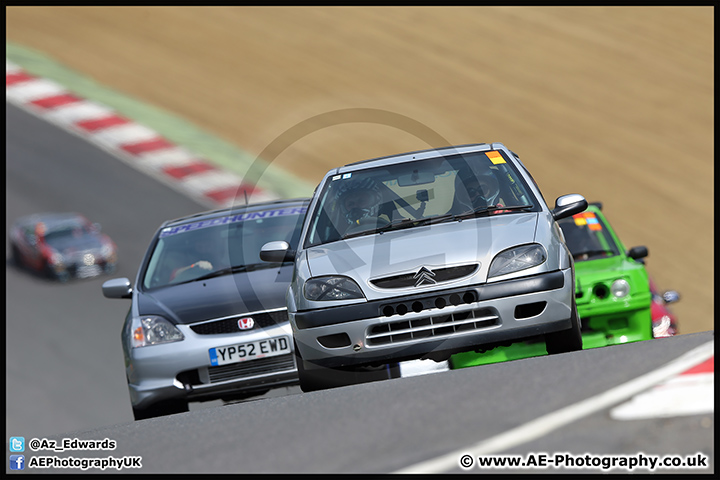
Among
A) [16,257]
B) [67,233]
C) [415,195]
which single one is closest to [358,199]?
[415,195]

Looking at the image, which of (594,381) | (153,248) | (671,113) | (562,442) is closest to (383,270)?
(594,381)

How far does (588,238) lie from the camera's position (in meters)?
9.76

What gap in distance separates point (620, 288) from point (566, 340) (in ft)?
7.55

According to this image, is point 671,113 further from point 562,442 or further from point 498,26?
point 562,442

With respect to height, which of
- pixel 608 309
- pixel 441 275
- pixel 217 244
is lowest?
pixel 608 309

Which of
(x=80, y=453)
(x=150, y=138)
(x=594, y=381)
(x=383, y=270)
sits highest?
(x=150, y=138)

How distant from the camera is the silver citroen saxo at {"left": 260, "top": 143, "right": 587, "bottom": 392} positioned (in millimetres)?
6207

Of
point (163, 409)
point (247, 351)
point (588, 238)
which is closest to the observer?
point (247, 351)

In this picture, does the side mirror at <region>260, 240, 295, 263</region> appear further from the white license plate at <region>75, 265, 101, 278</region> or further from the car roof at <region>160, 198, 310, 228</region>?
the white license plate at <region>75, 265, 101, 278</region>

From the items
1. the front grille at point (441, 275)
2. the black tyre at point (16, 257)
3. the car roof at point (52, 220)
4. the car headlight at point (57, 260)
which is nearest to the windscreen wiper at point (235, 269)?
the front grille at point (441, 275)

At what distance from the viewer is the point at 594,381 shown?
5.53 meters

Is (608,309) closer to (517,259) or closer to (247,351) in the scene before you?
(517,259)

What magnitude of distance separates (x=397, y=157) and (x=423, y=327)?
1.91m

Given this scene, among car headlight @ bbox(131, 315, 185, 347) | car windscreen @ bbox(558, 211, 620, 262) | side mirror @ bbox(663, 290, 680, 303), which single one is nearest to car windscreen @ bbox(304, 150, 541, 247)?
car headlight @ bbox(131, 315, 185, 347)
